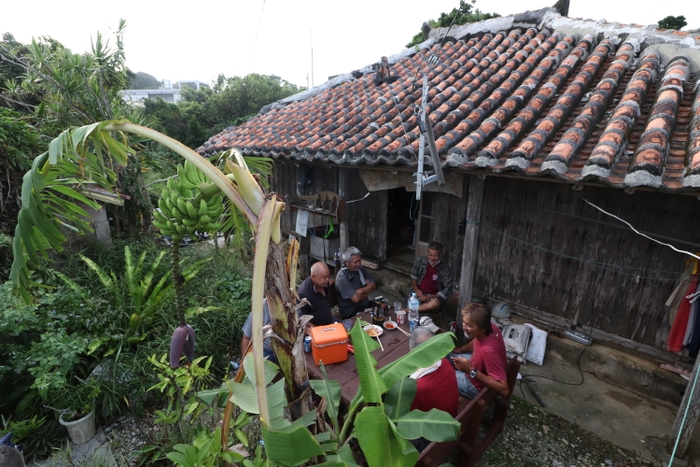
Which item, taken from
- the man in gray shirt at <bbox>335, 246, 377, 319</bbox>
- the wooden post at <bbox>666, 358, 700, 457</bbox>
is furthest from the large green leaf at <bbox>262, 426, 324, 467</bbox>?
the wooden post at <bbox>666, 358, 700, 457</bbox>

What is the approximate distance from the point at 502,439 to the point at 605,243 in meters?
2.79

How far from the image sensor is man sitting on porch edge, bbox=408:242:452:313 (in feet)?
17.5

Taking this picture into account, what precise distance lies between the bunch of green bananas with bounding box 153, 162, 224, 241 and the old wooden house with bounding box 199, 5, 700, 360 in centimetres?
224

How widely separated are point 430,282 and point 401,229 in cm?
322

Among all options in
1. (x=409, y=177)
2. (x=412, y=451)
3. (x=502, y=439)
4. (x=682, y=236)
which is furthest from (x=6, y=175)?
(x=682, y=236)

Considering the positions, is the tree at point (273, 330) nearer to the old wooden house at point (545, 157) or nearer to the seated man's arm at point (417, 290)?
the old wooden house at point (545, 157)

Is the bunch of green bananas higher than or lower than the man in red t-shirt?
higher

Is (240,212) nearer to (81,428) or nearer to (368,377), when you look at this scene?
(368,377)

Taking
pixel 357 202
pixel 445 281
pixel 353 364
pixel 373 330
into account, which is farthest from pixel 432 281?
pixel 357 202

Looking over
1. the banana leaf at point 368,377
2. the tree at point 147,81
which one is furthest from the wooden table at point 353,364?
the tree at point 147,81

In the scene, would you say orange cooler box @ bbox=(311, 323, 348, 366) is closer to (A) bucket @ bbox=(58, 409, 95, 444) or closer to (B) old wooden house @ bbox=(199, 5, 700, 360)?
(B) old wooden house @ bbox=(199, 5, 700, 360)

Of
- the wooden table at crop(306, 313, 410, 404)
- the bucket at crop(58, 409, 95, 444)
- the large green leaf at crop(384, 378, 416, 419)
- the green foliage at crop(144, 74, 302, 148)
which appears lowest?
the bucket at crop(58, 409, 95, 444)

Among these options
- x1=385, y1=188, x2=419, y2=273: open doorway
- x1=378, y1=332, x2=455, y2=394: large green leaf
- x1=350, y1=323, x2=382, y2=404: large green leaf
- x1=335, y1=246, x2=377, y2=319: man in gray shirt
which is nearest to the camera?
x1=350, y1=323, x2=382, y2=404: large green leaf

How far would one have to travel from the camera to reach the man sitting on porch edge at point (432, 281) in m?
5.34
